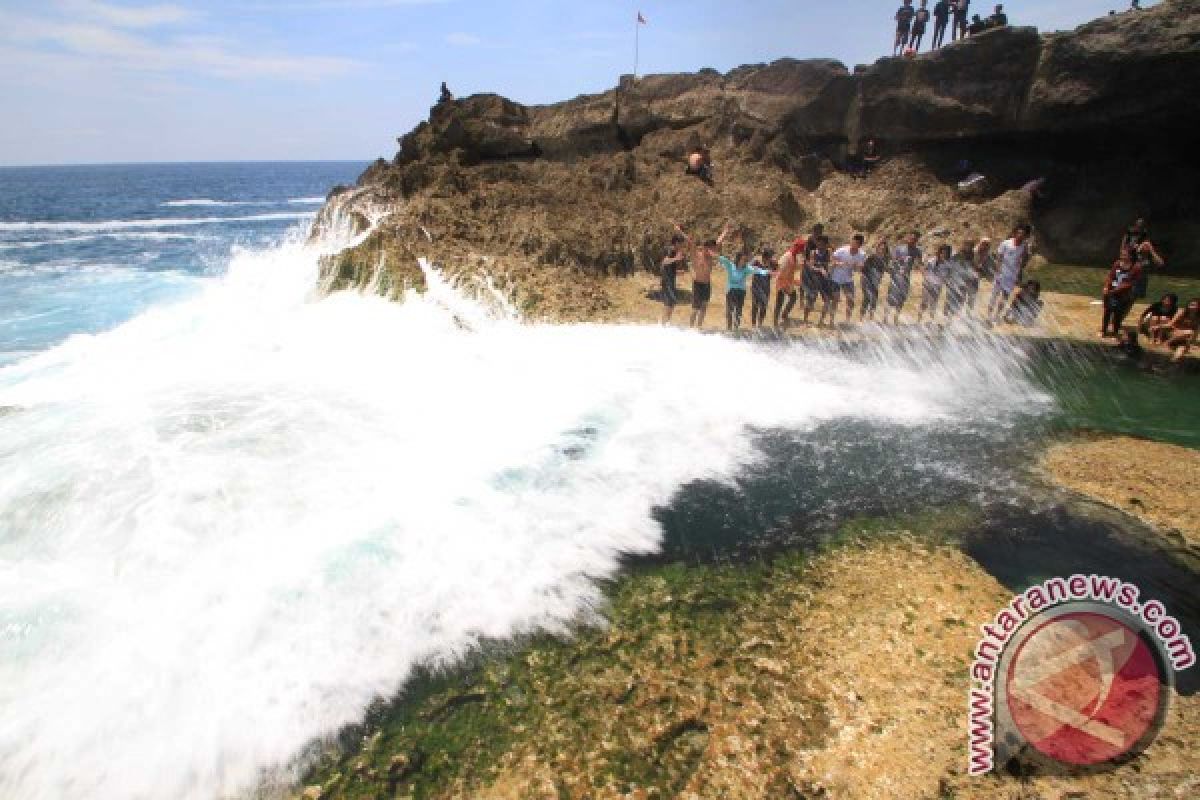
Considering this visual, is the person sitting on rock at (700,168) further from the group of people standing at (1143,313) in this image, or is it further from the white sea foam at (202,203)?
the white sea foam at (202,203)

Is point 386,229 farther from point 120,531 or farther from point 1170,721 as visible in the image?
point 1170,721

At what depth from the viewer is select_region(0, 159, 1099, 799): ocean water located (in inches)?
158

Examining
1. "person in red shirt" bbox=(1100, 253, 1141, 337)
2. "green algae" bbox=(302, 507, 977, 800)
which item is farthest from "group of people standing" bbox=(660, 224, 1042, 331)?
"green algae" bbox=(302, 507, 977, 800)

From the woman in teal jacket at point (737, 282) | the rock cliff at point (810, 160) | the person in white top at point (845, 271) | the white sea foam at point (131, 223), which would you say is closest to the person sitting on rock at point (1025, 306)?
the person in white top at point (845, 271)

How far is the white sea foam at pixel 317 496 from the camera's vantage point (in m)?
3.94

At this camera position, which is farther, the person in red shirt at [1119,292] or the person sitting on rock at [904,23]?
the person sitting on rock at [904,23]

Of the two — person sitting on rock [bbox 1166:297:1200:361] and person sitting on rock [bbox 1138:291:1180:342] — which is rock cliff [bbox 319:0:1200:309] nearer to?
person sitting on rock [bbox 1138:291:1180:342]

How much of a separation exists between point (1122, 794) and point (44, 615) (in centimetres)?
693

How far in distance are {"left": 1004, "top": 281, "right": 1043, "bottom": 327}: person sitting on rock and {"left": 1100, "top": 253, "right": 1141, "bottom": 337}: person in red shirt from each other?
1.04 metres

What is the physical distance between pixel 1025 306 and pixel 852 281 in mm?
3264

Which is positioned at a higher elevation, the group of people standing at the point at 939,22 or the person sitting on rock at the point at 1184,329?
the group of people standing at the point at 939,22

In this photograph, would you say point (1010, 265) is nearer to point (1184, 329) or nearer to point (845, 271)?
point (1184, 329)

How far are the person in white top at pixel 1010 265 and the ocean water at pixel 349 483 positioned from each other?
5.28 ft

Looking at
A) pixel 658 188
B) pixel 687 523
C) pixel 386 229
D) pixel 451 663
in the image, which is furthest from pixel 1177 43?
pixel 451 663
